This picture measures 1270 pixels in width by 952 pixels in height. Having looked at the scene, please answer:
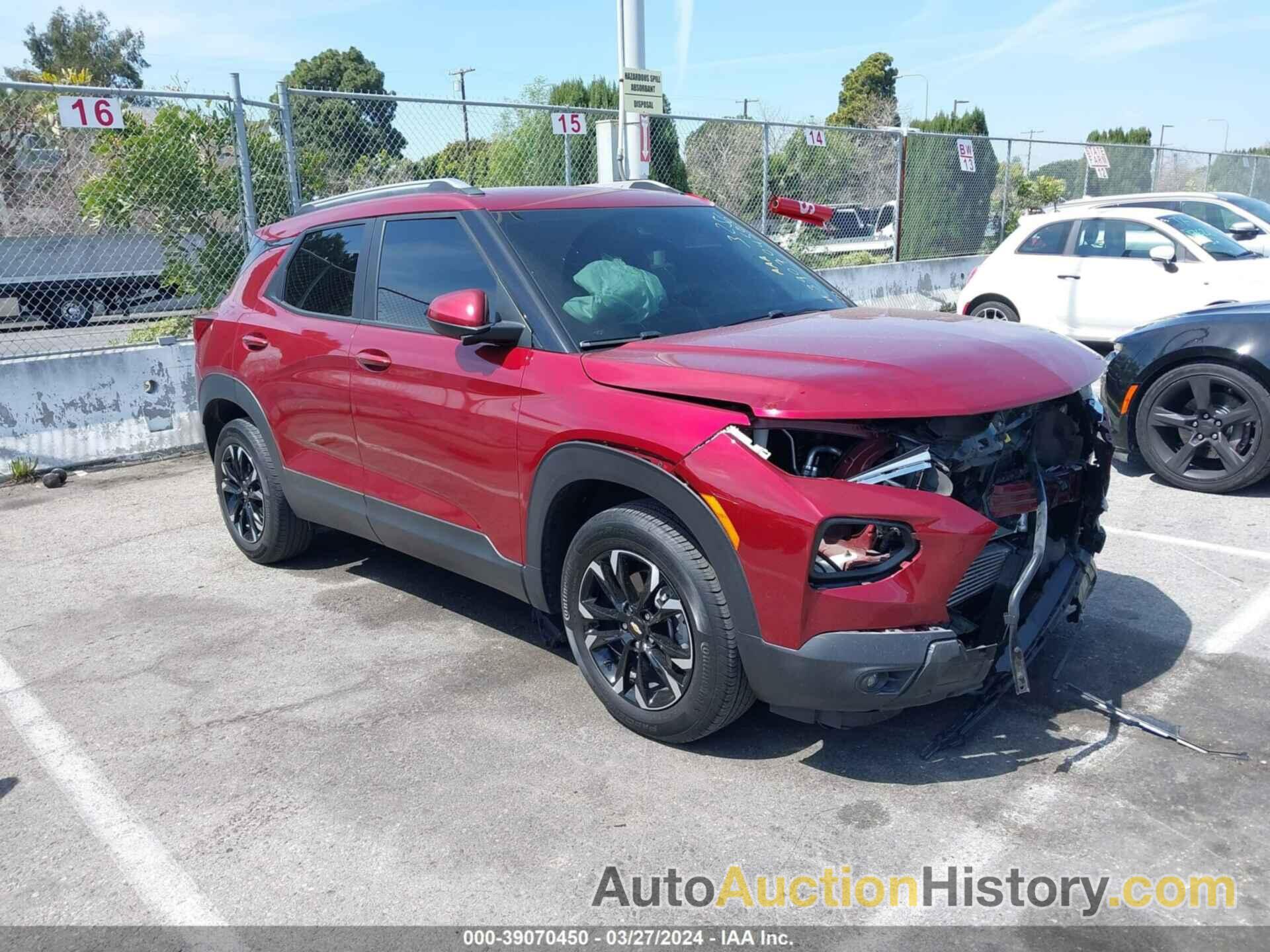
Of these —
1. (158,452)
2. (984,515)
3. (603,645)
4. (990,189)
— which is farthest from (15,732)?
(990,189)

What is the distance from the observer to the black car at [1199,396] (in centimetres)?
601

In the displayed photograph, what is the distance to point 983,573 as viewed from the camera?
3281mm

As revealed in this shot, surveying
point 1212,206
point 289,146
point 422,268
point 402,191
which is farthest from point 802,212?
point 1212,206

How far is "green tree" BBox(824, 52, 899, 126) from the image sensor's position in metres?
61.9

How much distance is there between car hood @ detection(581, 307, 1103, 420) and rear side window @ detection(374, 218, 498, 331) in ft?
2.62

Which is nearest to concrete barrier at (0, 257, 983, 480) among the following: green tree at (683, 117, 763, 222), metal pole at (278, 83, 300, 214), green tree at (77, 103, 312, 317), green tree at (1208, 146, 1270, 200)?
green tree at (77, 103, 312, 317)

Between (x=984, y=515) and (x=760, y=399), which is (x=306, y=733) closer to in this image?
(x=760, y=399)

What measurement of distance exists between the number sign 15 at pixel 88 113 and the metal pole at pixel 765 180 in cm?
749

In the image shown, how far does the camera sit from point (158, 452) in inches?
332

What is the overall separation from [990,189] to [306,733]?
1812 centimetres

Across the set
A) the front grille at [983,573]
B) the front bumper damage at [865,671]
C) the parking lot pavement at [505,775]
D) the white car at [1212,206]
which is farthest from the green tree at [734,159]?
the front bumper damage at [865,671]

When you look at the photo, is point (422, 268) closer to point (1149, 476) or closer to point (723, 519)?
point (723, 519)

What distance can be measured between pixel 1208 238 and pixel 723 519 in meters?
8.95

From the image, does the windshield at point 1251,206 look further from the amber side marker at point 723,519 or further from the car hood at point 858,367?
the amber side marker at point 723,519
